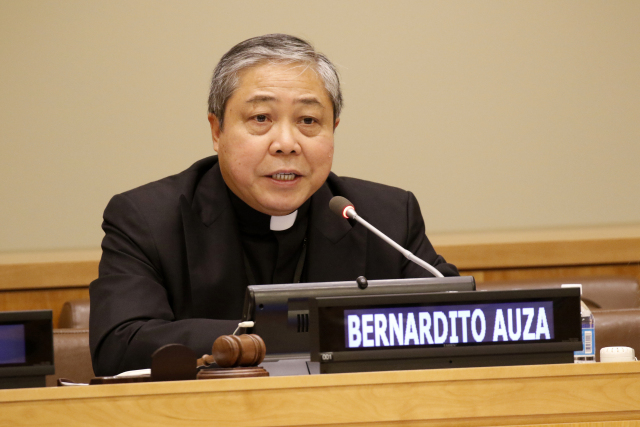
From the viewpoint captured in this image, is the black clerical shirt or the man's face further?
the black clerical shirt

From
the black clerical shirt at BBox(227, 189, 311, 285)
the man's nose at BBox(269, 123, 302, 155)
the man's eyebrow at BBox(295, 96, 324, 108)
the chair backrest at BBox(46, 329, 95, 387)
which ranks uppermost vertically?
the man's eyebrow at BBox(295, 96, 324, 108)

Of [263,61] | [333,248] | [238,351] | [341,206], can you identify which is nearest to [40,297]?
[333,248]

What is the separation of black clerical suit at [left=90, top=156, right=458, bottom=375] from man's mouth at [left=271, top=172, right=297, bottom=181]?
0.18 meters

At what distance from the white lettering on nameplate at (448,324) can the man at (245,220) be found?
26.6 inches

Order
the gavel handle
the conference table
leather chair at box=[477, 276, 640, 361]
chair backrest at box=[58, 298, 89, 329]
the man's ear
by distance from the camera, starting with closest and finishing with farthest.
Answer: the conference table < the gavel handle < the man's ear < chair backrest at box=[58, 298, 89, 329] < leather chair at box=[477, 276, 640, 361]

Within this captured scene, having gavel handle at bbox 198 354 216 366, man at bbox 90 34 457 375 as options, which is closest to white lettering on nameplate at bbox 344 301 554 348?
gavel handle at bbox 198 354 216 366

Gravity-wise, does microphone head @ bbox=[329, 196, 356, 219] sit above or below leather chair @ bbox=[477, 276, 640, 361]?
above

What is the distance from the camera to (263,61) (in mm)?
1710

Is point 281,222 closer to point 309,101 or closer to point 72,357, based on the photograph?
point 309,101

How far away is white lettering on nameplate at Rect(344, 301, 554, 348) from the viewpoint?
3.05ft

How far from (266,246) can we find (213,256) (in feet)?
0.60

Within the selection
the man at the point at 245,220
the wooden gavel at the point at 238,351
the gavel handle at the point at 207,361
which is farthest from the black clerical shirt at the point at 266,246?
the wooden gavel at the point at 238,351

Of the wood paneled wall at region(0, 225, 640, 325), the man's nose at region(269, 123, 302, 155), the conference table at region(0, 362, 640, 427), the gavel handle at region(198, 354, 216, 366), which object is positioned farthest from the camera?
the wood paneled wall at region(0, 225, 640, 325)

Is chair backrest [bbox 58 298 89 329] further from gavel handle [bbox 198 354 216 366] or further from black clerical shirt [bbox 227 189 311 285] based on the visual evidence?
gavel handle [bbox 198 354 216 366]
